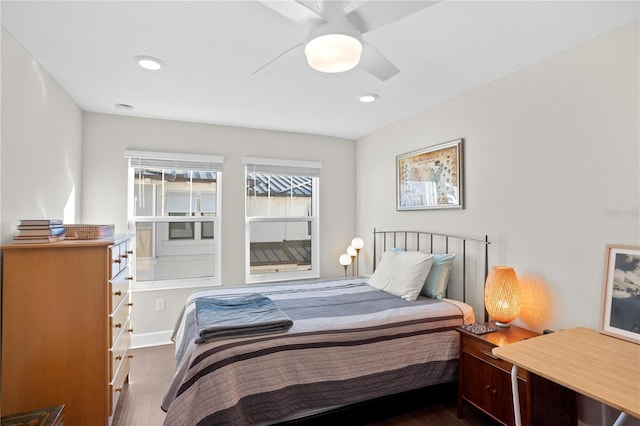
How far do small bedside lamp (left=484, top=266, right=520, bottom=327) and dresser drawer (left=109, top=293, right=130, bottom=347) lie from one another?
2494mm

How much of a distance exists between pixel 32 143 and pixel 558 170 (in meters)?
3.56

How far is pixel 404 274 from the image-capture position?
2941mm

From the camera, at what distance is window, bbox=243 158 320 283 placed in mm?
4098

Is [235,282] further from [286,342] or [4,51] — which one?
[4,51]

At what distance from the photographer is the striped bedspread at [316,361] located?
1.75 meters

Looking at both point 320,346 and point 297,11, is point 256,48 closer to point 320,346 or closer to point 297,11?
point 297,11

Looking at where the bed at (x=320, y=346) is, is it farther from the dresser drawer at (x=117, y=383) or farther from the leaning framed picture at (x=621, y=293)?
the leaning framed picture at (x=621, y=293)

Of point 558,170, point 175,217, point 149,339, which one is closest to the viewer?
point 558,170

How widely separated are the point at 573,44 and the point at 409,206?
1886 mm

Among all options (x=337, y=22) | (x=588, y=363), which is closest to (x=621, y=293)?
(x=588, y=363)

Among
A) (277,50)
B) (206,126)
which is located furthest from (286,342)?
(206,126)

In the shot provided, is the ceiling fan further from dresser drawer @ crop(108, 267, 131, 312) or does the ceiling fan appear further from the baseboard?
the baseboard

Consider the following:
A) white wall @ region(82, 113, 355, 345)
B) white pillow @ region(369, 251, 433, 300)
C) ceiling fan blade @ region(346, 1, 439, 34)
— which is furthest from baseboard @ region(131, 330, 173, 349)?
ceiling fan blade @ region(346, 1, 439, 34)

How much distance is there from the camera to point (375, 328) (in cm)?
222
